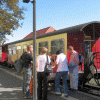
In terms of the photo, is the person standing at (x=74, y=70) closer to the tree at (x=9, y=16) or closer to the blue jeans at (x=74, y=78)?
the blue jeans at (x=74, y=78)

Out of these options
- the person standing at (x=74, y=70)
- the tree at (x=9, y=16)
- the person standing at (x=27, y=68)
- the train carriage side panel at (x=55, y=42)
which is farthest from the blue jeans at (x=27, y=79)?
the tree at (x=9, y=16)

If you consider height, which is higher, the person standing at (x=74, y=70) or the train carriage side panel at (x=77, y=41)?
the train carriage side panel at (x=77, y=41)

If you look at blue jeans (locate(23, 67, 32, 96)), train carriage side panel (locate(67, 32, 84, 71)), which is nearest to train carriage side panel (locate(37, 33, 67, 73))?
train carriage side panel (locate(67, 32, 84, 71))

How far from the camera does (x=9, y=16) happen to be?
22.1 m

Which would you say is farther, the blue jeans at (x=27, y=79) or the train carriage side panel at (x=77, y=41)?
the train carriage side panel at (x=77, y=41)

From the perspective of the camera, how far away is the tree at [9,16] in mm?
21656

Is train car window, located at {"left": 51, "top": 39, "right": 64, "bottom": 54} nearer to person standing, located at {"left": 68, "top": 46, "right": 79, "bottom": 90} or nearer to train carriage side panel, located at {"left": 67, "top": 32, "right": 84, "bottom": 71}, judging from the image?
train carriage side panel, located at {"left": 67, "top": 32, "right": 84, "bottom": 71}

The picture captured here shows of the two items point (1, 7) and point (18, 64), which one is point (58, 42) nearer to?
point (18, 64)

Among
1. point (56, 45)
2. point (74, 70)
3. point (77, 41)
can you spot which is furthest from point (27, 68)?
point (56, 45)

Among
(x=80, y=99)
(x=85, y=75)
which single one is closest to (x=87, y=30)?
(x=85, y=75)

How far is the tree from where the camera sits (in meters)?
21.7

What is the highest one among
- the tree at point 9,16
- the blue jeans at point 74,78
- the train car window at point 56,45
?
the tree at point 9,16

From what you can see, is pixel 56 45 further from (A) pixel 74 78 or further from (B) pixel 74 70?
(A) pixel 74 78

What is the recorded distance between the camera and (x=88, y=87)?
29.1 feet
